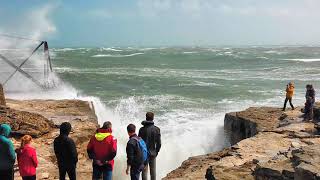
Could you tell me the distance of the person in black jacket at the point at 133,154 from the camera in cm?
640

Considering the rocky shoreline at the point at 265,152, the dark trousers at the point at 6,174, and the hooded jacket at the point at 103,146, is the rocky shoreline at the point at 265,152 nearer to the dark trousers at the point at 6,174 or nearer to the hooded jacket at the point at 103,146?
the hooded jacket at the point at 103,146

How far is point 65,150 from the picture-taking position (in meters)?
6.51

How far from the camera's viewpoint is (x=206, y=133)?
56.1 ft

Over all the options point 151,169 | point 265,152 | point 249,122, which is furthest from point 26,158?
point 249,122

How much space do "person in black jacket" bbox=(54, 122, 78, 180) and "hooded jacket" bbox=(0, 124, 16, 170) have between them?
630 mm

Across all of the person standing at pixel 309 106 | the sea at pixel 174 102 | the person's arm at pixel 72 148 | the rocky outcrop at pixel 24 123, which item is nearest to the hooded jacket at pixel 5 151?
the person's arm at pixel 72 148

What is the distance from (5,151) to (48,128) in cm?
545

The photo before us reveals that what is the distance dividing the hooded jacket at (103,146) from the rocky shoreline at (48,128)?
2.58 meters

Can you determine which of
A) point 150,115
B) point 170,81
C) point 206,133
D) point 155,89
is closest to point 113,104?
point 155,89

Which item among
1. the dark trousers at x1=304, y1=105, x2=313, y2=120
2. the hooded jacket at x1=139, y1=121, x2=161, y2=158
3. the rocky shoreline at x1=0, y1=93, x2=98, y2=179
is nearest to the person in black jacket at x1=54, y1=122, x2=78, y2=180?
the hooded jacket at x1=139, y1=121, x2=161, y2=158

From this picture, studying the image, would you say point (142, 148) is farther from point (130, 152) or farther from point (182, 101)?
point (182, 101)

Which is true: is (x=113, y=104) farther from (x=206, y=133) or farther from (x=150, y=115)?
(x=150, y=115)

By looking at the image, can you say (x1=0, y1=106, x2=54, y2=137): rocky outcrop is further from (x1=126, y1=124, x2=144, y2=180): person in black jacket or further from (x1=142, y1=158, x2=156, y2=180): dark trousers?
(x1=126, y1=124, x2=144, y2=180): person in black jacket

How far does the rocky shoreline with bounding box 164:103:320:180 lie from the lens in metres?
6.40
